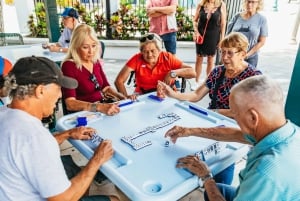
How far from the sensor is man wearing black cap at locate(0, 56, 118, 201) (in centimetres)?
118

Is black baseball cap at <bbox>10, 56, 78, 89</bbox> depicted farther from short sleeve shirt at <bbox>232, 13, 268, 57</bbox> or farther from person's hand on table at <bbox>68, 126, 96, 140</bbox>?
short sleeve shirt at <bbox>232, 13, 268, 57</bbox>

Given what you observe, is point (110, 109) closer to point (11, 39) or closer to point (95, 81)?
point (95, 81)

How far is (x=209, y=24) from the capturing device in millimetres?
4602

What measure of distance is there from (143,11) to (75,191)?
6.37 m

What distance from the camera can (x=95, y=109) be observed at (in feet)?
7.24

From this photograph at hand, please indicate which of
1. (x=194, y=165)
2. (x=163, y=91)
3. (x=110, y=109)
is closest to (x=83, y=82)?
(x=110, y=109)

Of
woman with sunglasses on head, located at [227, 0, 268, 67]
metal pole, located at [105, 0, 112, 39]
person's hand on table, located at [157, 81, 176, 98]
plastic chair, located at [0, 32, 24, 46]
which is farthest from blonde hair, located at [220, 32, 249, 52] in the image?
metal pole, located at [105, 0, 112, 39]

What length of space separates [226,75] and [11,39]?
359 centimetres

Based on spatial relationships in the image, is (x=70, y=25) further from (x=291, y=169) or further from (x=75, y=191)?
(x=291, y=169)

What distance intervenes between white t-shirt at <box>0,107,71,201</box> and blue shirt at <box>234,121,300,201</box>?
0.77 m

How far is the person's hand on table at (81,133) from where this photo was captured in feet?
5.94

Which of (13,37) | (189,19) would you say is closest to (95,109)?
(13,37)

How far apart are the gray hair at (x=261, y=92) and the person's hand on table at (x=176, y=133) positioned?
0.56 metres

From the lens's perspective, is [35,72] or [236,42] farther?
[236,42]
